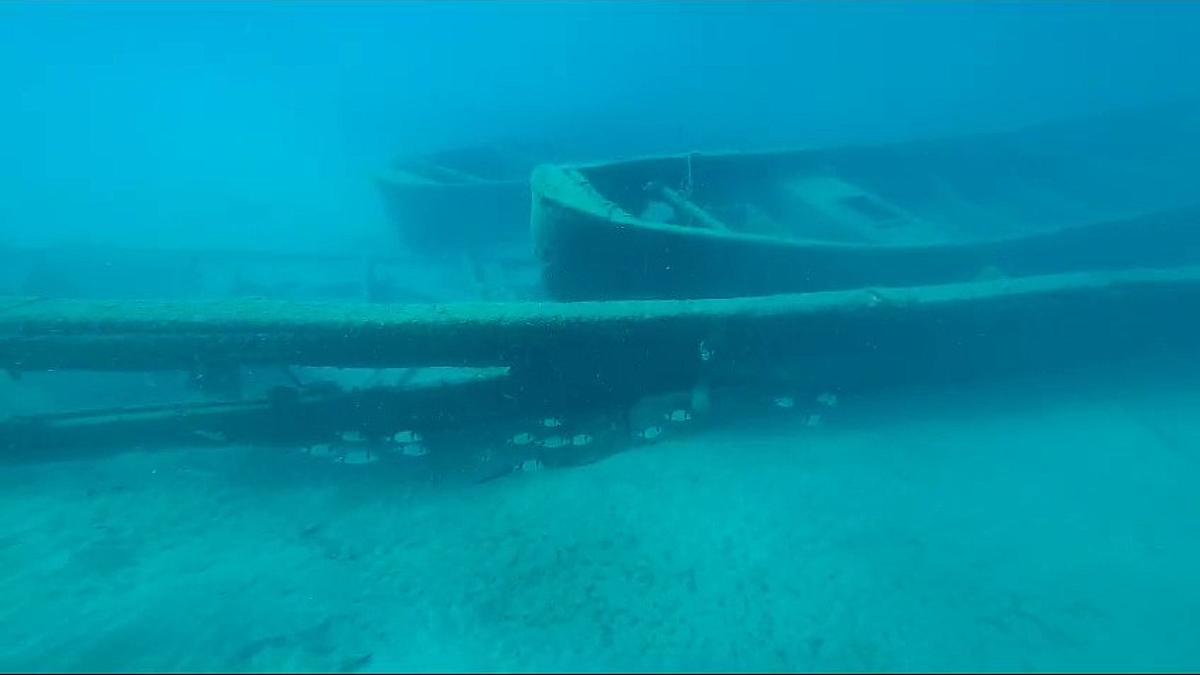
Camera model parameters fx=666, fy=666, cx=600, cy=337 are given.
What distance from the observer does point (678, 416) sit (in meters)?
4.71

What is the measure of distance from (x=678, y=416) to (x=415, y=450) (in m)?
1.83

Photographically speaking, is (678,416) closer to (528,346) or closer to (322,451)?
(528,346)

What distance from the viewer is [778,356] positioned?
4863 millimetres

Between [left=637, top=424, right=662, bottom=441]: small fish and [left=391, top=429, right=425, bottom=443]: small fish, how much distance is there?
1.51 m

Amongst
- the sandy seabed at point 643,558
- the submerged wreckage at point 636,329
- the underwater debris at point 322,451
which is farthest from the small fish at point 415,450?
the underwater debris at point 322,451

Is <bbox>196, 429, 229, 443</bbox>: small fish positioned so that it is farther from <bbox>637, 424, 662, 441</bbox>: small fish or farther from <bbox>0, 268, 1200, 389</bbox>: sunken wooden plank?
<bbox>637, 424, 662, 441</bbox>: small fish

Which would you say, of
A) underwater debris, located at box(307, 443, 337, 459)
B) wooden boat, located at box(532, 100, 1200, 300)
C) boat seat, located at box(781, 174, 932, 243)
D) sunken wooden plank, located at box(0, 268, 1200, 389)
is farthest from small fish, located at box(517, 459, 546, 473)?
boat seat, located at box(781, 174, 932, 243)

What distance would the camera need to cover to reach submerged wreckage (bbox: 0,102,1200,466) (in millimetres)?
4105

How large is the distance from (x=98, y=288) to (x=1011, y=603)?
11.7 metres

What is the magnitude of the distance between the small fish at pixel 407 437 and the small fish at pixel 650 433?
151 centimetres

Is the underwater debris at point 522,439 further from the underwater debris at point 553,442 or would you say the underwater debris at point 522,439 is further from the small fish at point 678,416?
the small fish at point 678,416

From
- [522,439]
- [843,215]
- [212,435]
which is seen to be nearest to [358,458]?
[212,435]

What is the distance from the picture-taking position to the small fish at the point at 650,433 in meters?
4.52

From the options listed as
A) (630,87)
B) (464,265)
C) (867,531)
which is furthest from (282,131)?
(867,531)
